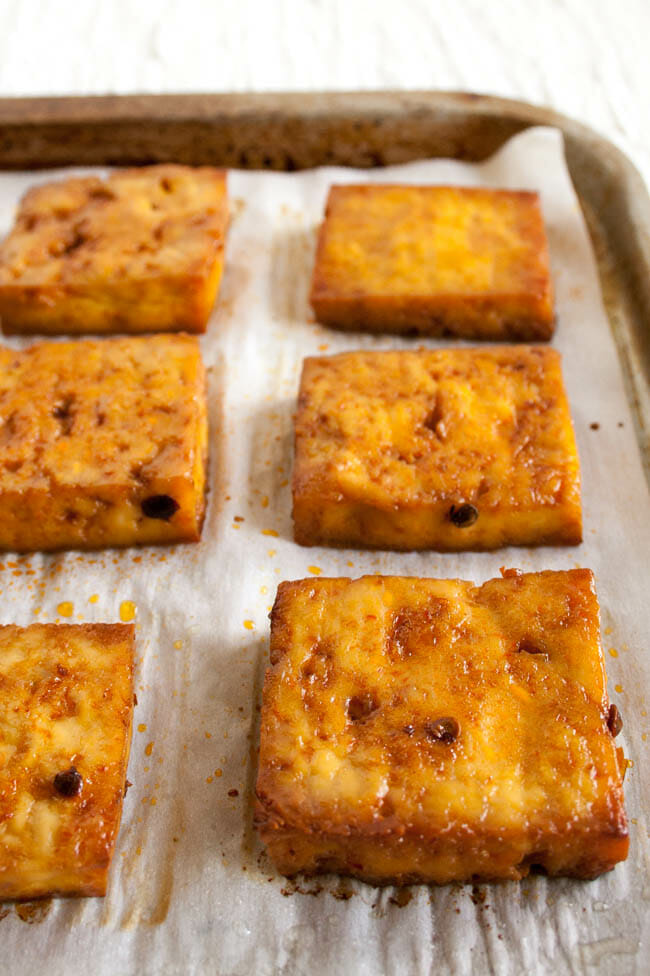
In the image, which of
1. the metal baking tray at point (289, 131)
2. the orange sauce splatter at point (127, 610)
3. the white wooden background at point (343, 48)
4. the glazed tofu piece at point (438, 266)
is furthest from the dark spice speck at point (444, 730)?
the white wooden background at point (343, 48)

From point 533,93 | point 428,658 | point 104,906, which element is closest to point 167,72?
point 533,93

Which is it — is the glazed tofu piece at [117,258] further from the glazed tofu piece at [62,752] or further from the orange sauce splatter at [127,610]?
the glazed tofu piece at [62,752]

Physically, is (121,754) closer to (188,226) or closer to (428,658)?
(428,658)

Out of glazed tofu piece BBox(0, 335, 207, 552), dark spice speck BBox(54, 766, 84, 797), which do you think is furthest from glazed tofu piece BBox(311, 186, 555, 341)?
dark spice speck BBox(54, 766, 84, 797)

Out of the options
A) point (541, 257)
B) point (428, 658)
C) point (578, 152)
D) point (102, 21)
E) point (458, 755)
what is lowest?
point (458, 755)

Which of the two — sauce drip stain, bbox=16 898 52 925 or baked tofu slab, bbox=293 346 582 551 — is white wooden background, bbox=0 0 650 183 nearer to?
baked tofu slab, bbox=293 346 582 551

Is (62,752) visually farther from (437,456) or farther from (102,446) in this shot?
(437,456)
